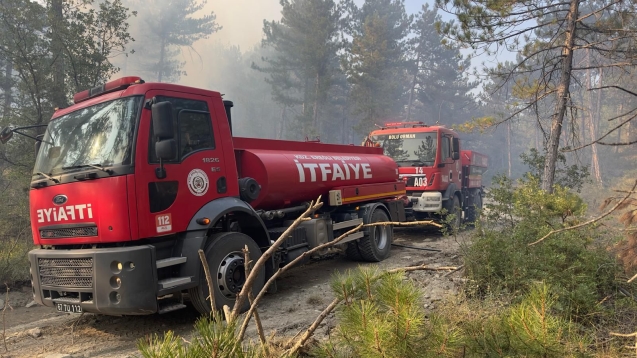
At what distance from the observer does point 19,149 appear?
1027 cm

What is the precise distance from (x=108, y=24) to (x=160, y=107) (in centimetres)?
838

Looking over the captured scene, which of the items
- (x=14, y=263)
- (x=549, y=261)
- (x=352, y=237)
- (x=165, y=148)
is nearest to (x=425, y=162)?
(x=352, y=237)

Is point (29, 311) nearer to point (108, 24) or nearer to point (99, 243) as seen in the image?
point (99, 243)

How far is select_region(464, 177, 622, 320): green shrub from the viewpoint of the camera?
4018 millimetres

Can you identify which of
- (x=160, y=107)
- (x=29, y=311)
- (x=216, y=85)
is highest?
(x=216, y=85)

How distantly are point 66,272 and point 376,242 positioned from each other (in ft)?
18.4

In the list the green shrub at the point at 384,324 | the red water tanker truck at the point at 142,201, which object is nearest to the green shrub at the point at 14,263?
the red water tanker truck at the point at 142,201

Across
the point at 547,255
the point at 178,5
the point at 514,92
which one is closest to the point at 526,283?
the point at 547,255

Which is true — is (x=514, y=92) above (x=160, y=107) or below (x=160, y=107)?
above

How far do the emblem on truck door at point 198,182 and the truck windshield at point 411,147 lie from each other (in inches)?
288

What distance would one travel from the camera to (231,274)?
4879 millimetres

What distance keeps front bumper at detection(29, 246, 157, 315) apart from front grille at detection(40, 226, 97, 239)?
19 cm

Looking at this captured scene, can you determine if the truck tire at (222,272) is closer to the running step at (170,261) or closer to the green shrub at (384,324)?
the running step at (170,261)

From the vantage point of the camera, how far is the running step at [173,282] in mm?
4219
